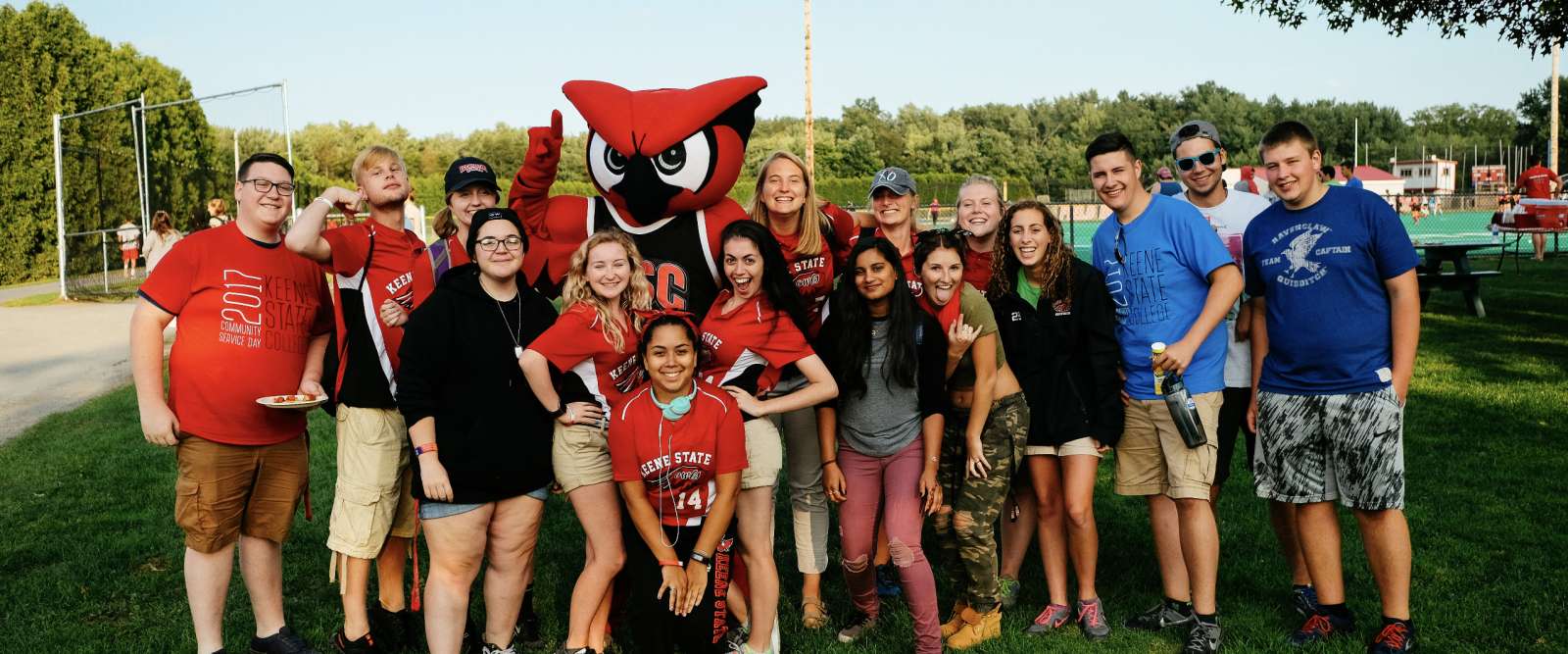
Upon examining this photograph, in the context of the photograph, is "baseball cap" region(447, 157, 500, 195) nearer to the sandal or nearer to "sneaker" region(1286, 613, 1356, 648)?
the sandal

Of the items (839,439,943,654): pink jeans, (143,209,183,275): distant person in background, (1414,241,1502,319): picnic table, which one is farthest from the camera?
(143,209,183,275): distant person in background

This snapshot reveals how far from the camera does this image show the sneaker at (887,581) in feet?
16.2

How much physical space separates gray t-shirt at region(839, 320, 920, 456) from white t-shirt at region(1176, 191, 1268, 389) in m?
1.35

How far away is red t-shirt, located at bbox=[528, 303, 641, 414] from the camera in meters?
3.67

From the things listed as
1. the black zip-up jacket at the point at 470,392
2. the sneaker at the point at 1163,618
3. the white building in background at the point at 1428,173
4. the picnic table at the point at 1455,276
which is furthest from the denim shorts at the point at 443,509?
the white building in background at the point at 1428,173

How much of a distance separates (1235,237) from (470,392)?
131 inches

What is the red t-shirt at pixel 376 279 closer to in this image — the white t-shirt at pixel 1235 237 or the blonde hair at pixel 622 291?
the blonde hair at pixel 622 291

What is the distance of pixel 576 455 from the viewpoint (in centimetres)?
381

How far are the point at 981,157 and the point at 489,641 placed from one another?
204 feet

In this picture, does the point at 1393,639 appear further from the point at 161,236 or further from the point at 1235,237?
the point at 161,236

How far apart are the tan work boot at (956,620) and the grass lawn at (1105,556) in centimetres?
17

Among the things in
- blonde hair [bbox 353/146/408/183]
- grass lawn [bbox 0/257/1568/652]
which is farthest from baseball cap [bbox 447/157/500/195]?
grass lawn [bbox 0/257/1568/652]

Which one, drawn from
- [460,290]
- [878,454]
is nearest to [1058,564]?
[878,454]

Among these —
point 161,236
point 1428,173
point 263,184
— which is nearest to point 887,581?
point 263,184
